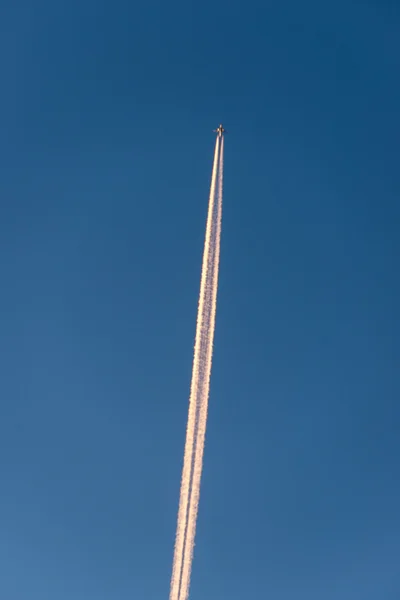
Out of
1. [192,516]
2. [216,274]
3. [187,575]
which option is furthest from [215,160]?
[187,575]

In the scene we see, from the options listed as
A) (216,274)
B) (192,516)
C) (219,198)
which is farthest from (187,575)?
(219,198)

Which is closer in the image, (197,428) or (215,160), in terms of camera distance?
(197,428)

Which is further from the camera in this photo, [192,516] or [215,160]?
[215,160]

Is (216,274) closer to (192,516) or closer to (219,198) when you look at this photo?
(219,198)

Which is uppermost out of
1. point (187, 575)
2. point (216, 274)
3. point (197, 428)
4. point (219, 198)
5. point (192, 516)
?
point (219, 198)

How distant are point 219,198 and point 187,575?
37219 millimetres

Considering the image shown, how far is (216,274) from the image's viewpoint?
283 ft

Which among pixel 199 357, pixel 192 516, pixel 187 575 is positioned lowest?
pixel 187 575

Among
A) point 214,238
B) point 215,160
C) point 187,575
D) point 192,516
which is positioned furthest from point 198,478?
point 215,160

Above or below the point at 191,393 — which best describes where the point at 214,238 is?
above

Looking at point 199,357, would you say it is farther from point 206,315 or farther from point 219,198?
point 219,198

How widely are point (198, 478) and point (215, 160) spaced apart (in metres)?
32.7

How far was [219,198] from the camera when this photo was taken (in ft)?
286

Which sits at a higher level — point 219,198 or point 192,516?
point 219,198
